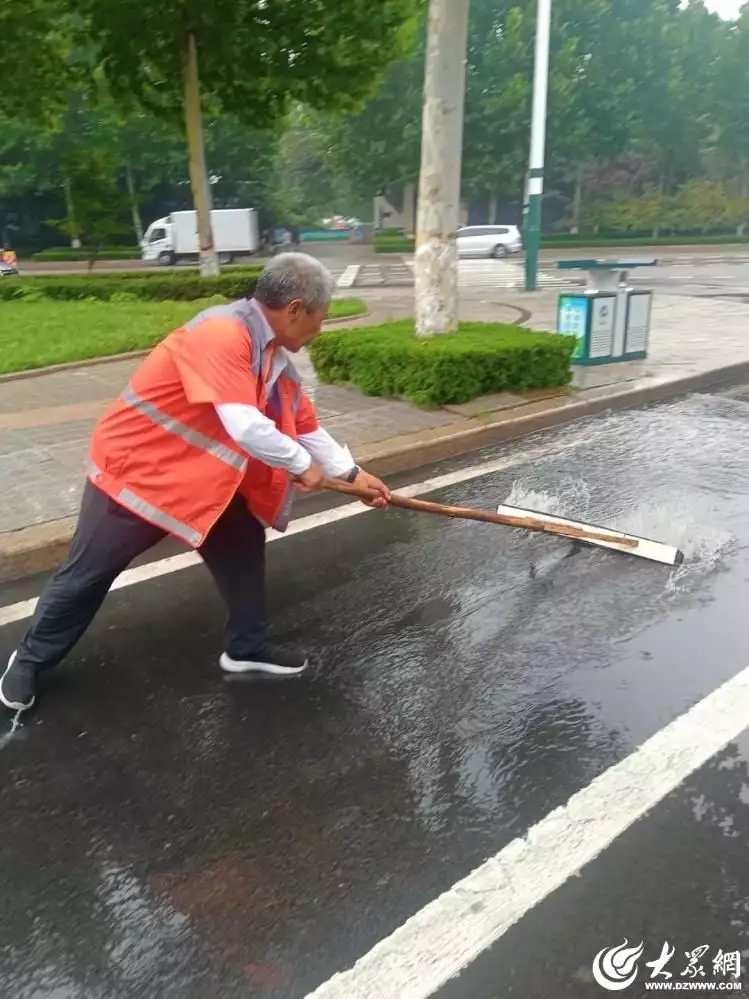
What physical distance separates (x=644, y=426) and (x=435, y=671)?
187 inches

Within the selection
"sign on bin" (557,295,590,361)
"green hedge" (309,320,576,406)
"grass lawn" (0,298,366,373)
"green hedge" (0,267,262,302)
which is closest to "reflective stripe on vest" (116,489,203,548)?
"green hedge" (309,320,576,406)

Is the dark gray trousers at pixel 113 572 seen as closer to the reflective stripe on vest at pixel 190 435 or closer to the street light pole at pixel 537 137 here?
the reflective stripe on vest at pixel 190 435

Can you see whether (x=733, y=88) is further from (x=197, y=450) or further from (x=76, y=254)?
(x=197, y=450)

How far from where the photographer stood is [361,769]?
280cm

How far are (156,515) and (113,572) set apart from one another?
31cm

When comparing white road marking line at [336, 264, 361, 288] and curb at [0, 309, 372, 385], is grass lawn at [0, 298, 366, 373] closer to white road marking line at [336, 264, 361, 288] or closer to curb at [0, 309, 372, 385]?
curb at [0, 309, 372, 385]

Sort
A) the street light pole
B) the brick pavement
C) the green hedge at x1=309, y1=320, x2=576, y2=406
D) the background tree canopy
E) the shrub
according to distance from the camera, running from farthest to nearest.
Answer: the shrub < the background tree canopy < the street light pole < the green hedge at x1=309, y1=320, x2=576, y2=406 < the brick pavement

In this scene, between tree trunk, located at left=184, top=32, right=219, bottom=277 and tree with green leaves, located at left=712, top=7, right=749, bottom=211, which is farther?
tree with green leaves, located at left=712, top=7, right=749, bottom=211

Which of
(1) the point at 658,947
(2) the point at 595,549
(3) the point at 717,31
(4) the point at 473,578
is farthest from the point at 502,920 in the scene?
(3) the point at 717,31

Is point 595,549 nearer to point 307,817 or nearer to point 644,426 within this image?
point 307,817

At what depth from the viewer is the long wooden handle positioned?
10.6ft

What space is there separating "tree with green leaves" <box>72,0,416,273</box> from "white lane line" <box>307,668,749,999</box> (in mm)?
15698

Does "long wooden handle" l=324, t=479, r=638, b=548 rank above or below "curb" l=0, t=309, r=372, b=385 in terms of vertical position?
above

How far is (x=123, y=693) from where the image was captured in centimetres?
327
